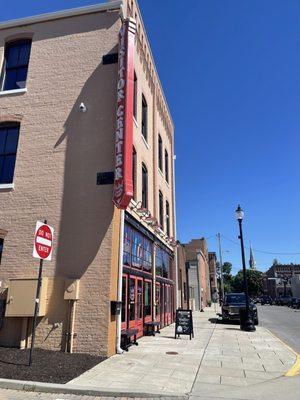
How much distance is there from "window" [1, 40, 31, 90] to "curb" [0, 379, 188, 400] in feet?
36.4

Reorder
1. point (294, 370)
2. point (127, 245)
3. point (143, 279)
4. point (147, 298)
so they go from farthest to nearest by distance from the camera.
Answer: point (147, 298) < point (143, 279) < point (127, 245) < point (294, 370)

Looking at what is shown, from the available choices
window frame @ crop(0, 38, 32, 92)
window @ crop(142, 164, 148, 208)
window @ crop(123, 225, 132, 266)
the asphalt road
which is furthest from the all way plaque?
window frame @ crop(0, 38, 32, 92)

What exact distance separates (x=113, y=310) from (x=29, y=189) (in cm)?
507

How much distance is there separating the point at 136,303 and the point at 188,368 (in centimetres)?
527

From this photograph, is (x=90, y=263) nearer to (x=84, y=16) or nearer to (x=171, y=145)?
(x=84, y=16)

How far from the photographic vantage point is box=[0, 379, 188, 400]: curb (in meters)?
6.49

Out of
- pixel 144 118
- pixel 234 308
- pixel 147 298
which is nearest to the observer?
pixel 147 298

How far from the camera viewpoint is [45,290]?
34.9 feet

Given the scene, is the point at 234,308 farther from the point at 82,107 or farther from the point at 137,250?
the point at 82,107

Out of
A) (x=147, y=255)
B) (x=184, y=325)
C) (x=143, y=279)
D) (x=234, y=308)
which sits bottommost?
(x=184, y=325)

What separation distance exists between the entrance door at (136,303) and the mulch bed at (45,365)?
3486 mm

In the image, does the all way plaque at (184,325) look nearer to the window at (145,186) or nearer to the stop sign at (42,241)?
the window at (145,186)

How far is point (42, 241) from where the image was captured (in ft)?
28.6

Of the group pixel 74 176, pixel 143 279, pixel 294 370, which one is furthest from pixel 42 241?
pixel 143 279
